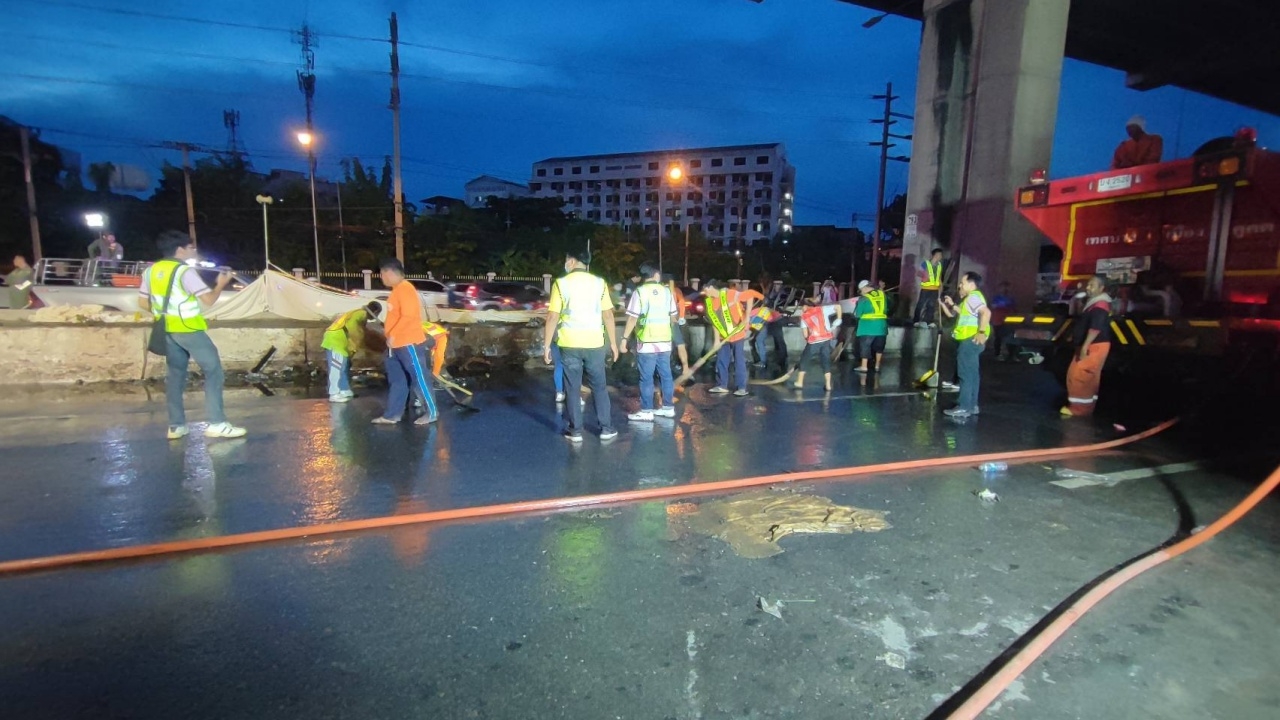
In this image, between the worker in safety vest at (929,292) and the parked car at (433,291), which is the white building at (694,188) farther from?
the worker in safety vest at (929,292)

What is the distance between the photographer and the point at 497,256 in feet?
127

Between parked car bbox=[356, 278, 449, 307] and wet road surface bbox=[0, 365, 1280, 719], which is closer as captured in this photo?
wet road surface bbox=[0, 365, 1280, 719]

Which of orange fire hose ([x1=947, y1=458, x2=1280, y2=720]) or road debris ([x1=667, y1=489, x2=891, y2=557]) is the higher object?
orange fire hose ([x1=947, y1=458, x2=1280, y2=720])

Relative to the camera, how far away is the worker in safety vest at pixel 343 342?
747 centimetres

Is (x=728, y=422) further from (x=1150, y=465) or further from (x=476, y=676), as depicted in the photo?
(x=476, y=676)

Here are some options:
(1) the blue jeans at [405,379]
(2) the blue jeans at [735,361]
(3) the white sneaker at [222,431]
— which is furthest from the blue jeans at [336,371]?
(2) the blue jeans at [735,361]

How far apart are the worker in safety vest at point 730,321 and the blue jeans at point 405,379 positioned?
11.9 ft

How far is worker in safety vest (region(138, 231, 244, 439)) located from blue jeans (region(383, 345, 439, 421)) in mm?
1377

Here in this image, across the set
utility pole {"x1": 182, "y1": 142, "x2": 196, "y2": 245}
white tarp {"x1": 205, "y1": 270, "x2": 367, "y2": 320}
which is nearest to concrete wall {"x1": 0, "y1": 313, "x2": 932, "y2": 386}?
white tarp {"x1": 205, "y1": 270, "x2": 367, "y2": 320}

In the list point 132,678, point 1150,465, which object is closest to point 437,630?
point 132,678

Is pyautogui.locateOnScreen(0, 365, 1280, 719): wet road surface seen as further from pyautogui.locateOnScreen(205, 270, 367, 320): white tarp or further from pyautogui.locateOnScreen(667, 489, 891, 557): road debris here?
pyautogui.locateOnScreen(205, 270, 367, 320): white tarp

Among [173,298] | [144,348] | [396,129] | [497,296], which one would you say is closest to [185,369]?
[173,298]

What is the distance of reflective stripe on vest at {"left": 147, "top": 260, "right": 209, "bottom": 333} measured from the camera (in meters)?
5.44

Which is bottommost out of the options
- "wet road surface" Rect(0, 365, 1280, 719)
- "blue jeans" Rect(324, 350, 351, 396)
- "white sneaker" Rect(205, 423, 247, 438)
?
"wet road surface" Rect(0, 365, 1280, 719)
